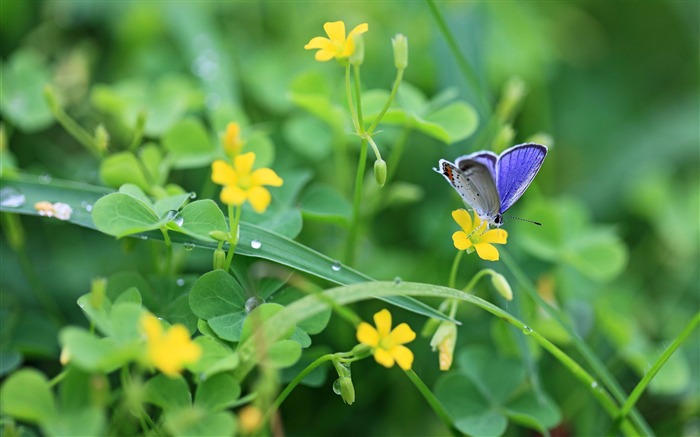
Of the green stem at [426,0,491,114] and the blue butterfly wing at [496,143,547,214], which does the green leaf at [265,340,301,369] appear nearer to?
the blue butterfly wing at [496,143,547,214]

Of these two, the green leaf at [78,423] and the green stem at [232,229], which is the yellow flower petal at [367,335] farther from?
the green leaf at [78,423]

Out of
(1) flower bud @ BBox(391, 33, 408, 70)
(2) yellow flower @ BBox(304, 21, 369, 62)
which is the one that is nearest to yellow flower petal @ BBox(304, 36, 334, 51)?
(2) yellow flower @ BBox(304, 21, 369, 62)

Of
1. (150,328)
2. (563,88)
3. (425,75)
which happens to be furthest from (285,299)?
(563,88)

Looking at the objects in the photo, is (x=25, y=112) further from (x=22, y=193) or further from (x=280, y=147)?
(x=280, y=147)

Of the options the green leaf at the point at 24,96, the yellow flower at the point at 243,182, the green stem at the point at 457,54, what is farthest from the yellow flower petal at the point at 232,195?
the green leaf at the point at 24,96

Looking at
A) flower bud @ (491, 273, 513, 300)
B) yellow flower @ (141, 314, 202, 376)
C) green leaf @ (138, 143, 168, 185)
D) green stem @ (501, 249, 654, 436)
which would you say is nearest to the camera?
yellow flower @ (141, 314, 202, 376)

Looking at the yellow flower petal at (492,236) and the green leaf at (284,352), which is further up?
the yellow flower petal at (492,236)

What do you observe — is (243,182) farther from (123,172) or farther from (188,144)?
(188,144)
